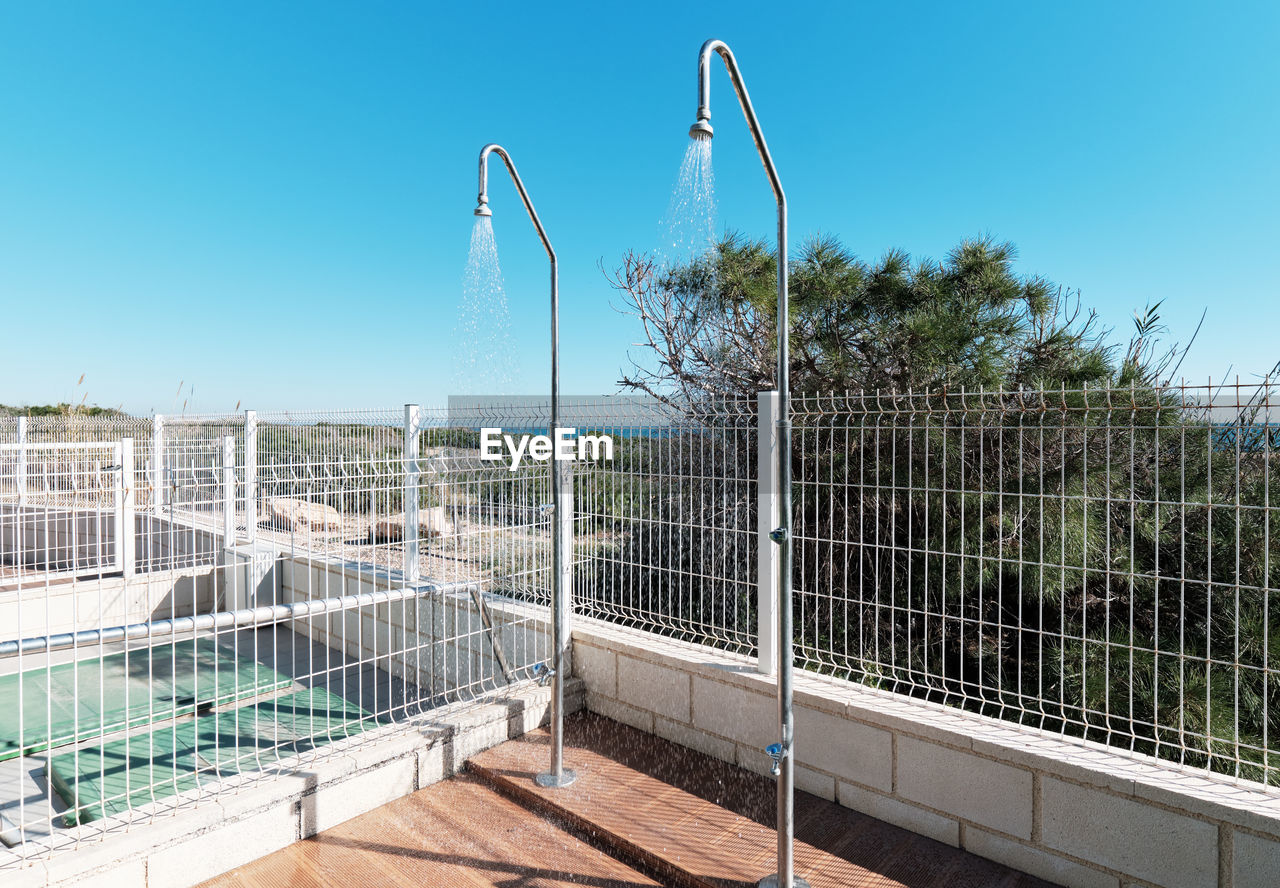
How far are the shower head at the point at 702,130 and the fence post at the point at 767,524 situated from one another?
1151mm

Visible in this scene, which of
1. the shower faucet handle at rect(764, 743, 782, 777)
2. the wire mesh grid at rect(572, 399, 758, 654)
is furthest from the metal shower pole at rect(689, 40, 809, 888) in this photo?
the wire mesh grid at rect(572, 399, 758, 654)

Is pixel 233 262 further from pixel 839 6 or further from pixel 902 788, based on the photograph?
pixel 902 788

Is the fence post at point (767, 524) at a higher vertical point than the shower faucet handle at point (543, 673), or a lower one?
higher

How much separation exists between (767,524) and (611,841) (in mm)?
1372

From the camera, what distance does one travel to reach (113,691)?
15.8 feet

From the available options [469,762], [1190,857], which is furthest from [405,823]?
[1190,857]

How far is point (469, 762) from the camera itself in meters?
3.02

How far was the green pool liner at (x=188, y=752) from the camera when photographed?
2.87 m

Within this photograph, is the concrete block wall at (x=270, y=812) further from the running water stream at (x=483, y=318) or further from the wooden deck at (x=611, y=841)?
the running water stream at (x=483, y=318)

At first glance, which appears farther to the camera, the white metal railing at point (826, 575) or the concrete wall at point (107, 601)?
the concrete wall at point (107, 601)

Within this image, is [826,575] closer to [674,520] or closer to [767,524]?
[767,524]

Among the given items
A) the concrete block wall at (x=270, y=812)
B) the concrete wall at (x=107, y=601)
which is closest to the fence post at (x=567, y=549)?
the concrete block wall at (x=270, y=812)

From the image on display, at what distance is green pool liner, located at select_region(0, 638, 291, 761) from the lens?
12.9 ft

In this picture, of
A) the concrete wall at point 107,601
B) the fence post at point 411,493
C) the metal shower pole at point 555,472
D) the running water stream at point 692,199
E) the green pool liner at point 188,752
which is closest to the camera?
the running water stream at point 692,199
